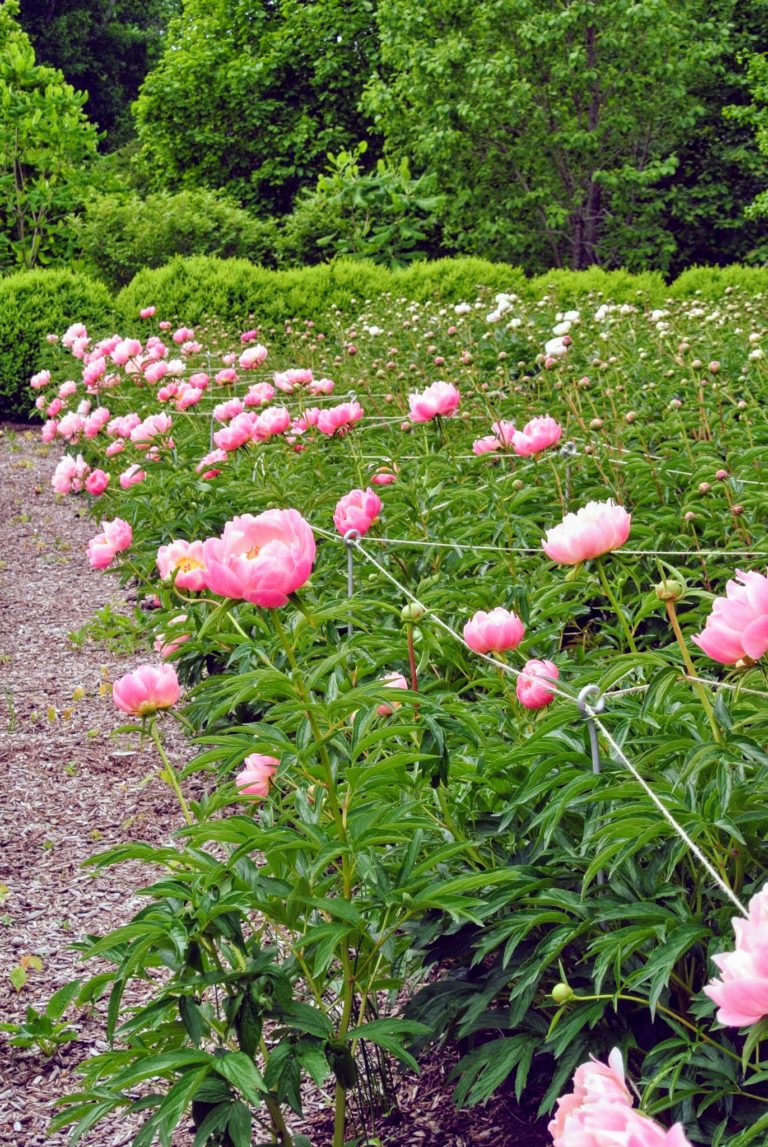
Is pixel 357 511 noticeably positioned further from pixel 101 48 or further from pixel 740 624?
pixel 101 48

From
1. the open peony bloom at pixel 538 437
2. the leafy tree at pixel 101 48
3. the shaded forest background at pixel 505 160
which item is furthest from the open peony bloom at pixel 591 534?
the leafy tree at pixel 101 48

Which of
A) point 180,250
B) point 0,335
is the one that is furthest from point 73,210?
point 0,335

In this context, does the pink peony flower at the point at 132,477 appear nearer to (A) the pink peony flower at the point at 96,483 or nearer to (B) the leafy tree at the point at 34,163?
(A) the pink peony flower at the point at 96,483

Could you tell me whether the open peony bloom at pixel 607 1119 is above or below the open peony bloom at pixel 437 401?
above

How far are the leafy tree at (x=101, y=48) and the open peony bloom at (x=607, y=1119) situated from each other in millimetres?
24615

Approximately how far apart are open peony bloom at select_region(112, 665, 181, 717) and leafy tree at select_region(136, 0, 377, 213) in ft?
53.9

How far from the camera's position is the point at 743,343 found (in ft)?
16.8

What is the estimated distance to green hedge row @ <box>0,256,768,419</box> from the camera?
9.65 meters

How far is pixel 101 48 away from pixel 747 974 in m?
27.2

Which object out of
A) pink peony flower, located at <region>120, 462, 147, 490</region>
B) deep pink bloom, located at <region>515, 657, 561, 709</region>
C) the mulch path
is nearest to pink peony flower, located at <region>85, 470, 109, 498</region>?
pink peony flower, located at <region>120, 462, 147, 490</region>

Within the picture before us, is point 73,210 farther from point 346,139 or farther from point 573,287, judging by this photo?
point 573,287

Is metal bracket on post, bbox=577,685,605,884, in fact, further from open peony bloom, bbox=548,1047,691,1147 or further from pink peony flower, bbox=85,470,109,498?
pink peony flower, bbox=85,470,109,498

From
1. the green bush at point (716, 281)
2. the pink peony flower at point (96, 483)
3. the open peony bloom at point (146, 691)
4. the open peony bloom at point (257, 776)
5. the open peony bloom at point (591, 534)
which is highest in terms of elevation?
the open peony bloom at point (591, 534)

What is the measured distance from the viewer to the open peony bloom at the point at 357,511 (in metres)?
2.33
